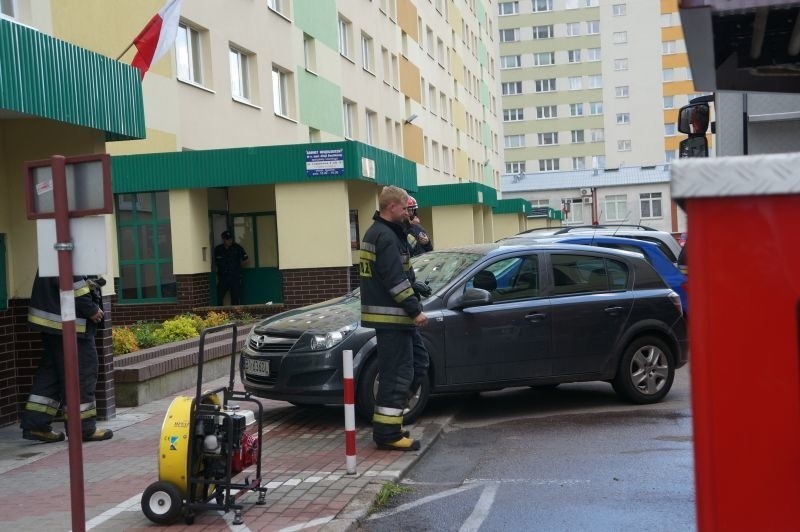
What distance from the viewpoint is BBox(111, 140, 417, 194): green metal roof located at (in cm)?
1820

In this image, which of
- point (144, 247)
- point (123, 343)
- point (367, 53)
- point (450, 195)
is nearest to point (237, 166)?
point (144, 247)

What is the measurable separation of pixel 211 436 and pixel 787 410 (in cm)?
432

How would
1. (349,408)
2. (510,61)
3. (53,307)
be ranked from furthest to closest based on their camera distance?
(510,61) → (53,307) → (349,408)

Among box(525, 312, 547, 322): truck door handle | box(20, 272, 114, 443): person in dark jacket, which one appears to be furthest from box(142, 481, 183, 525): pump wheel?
box(525, 312, 547, 322): truck door handle

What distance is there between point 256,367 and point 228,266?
10.9 metres

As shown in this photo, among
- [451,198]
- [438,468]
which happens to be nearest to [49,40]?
[438,468]

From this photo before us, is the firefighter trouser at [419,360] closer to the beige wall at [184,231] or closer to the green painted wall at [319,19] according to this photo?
the beige wall at [184,231]

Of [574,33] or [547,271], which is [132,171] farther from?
[574,33]

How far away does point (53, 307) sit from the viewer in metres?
8.57

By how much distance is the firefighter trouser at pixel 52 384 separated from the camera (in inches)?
336

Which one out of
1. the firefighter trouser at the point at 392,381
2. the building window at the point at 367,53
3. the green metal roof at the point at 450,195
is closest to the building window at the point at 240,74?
the green metal roof at the point at 450,195

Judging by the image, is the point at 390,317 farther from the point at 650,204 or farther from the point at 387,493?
the point at 650,204

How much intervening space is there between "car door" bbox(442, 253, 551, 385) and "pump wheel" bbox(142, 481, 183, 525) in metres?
3.70

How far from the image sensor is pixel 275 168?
18.6 metres
